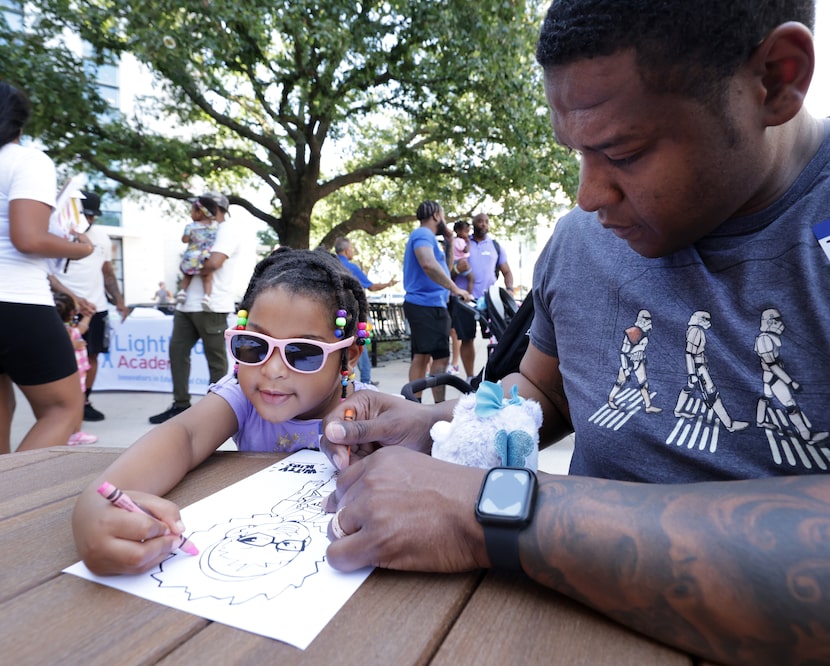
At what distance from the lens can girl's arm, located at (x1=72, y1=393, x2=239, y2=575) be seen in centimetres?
84

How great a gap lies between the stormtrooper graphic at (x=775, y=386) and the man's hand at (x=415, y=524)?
510mm

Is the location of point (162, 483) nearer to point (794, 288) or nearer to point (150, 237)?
point (794, 288)

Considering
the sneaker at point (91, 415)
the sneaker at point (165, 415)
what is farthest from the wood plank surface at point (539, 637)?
the sneaker at point (91, 415)

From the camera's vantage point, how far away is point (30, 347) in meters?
2.19

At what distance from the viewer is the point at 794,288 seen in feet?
3.18

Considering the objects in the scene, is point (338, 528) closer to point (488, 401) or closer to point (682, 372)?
point (488, 401)

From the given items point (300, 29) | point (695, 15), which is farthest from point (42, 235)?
point (300, 29)

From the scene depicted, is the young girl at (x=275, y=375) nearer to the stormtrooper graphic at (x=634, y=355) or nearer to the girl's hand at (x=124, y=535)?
the girl's hand at (x=124, y=535)

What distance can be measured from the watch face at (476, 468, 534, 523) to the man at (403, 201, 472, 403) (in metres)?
4.05

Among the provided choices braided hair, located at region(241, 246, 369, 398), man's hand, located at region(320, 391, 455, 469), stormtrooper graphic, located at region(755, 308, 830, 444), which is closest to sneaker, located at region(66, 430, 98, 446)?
braided hair, located at region(241, 246, 369, 398)

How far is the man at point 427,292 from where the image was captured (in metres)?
4.89

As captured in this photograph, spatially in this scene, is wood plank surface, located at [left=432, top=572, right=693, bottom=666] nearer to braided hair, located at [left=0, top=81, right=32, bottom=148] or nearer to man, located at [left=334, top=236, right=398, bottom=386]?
braided hair, located at [left=0, top=81, right=32, bottom=148]

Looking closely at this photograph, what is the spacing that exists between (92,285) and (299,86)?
468cm

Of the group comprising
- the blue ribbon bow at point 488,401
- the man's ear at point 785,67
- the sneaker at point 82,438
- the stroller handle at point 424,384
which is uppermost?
the man's ear at point 785,67
